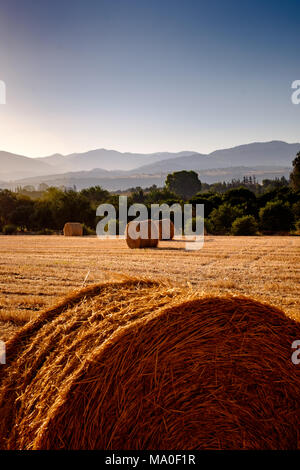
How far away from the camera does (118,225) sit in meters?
34.5

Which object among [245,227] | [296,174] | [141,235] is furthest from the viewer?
[296,174]

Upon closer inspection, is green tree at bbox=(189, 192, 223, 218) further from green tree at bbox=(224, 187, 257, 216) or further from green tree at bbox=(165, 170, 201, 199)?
green tree at bbox=(165, 170, 201, 199)

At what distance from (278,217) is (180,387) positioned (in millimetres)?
30190

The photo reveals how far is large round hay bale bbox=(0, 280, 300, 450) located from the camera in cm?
225

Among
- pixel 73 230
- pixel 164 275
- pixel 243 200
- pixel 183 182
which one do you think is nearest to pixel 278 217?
pixel 243 200

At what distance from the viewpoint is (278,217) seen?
30.2 meters

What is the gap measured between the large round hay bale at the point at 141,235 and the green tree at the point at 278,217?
1587cm

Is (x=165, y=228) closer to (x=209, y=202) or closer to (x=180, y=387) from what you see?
(x=209, y=202)

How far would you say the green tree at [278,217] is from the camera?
98.7 feet

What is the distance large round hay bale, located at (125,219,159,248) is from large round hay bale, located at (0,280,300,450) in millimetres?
15271

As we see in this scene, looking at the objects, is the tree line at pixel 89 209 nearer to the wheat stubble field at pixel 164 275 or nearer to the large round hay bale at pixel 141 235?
the large round hay bale at pixel 141 235

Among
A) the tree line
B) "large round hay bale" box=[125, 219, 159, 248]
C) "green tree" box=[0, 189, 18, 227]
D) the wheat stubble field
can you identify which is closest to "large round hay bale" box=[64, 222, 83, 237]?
the tree line

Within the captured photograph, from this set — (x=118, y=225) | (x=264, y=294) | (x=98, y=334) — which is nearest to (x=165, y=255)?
(x=264, y=294)
